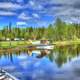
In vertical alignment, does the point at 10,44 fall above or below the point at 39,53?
above

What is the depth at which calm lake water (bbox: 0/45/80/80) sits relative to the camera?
3.00 meters

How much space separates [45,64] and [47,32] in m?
0.36

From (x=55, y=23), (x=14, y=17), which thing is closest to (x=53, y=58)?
(x=55, y=23)

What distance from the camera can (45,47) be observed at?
307cm

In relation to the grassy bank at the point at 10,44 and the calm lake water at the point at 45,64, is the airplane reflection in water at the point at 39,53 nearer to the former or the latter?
the calm lake water at the point at 45,64

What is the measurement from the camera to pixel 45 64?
3020mm

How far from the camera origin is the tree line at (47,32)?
3025 mm

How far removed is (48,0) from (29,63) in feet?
2.43

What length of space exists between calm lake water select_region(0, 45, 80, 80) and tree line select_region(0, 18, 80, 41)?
0.43ft

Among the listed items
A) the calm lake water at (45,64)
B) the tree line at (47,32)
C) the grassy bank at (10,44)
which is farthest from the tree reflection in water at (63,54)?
the grassy bank at (10,44)

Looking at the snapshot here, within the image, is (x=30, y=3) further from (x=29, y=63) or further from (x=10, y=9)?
(x=29, y=63)

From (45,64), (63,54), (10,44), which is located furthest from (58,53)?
(10,44)

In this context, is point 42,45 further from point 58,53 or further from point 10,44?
point 10,44

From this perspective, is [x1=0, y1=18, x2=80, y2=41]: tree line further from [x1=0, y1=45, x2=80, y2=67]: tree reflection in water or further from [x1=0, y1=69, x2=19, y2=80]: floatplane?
[x1=0, y1=69, x2=19, y2=80]: floatplane
